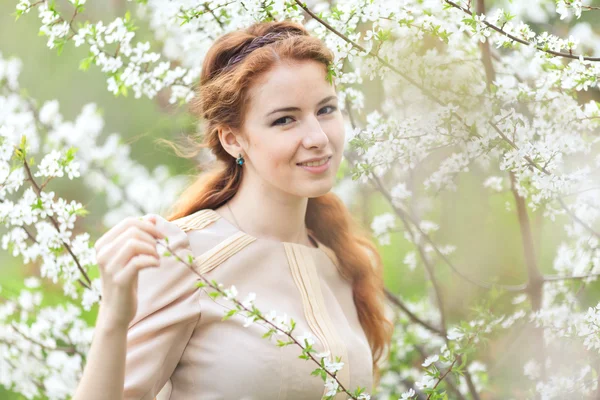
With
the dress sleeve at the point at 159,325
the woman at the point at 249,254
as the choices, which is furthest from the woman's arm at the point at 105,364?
the dress sleeve at the point at 159,325

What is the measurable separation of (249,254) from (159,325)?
27 centimetres

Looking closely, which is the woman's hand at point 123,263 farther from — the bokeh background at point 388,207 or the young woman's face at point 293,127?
the bokeh background at point 388,207

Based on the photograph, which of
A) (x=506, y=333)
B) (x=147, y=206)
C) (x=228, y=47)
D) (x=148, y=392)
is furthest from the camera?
(x=147, y=206)

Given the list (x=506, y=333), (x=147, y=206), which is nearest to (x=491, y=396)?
(x=506, y=333)

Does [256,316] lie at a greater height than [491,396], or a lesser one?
lesser

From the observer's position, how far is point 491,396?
2.76 metres

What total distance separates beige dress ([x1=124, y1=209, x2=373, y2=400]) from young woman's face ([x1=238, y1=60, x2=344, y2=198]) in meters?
0.17

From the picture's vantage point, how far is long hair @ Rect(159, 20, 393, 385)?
4.74ft

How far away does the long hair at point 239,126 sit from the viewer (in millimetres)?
1445

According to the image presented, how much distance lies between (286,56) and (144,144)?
9.79ft

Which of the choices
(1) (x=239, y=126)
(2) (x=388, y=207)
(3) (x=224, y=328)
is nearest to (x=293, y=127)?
(1) (x=239, y=126)

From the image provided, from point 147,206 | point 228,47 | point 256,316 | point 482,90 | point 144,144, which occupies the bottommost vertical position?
point 256,316

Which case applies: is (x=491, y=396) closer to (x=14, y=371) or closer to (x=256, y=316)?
(x=14, y=371)

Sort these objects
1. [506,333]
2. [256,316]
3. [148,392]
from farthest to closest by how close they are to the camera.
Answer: [506,333], [148,392], [256,316]
